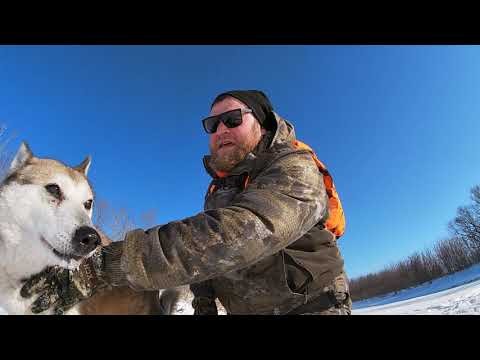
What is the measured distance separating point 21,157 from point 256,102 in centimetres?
288

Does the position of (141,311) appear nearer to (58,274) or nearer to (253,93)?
(58,274)

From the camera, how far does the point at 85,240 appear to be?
250cm

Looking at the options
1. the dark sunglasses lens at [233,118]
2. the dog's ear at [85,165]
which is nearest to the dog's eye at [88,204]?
the dog's ear at [85,165]

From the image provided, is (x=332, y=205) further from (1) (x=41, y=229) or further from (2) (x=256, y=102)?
(1) (x=41, y=229)

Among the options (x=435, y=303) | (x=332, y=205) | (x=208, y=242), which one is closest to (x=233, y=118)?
(x=332, y=205)

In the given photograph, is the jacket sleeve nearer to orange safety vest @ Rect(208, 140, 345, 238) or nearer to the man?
the man

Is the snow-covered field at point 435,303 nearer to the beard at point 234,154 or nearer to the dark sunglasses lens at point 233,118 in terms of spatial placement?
the beard at point 234,154

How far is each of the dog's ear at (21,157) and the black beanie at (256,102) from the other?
2.33 meters

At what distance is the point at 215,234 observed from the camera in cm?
182

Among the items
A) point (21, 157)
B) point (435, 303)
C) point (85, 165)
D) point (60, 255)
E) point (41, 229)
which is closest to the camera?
point (60, 255)

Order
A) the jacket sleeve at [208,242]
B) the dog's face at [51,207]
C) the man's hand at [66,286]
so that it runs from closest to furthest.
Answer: the jacket sleeve at [208,242], the man's hand at [66,286], the dog's face at [51,207]

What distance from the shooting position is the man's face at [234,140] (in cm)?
367
